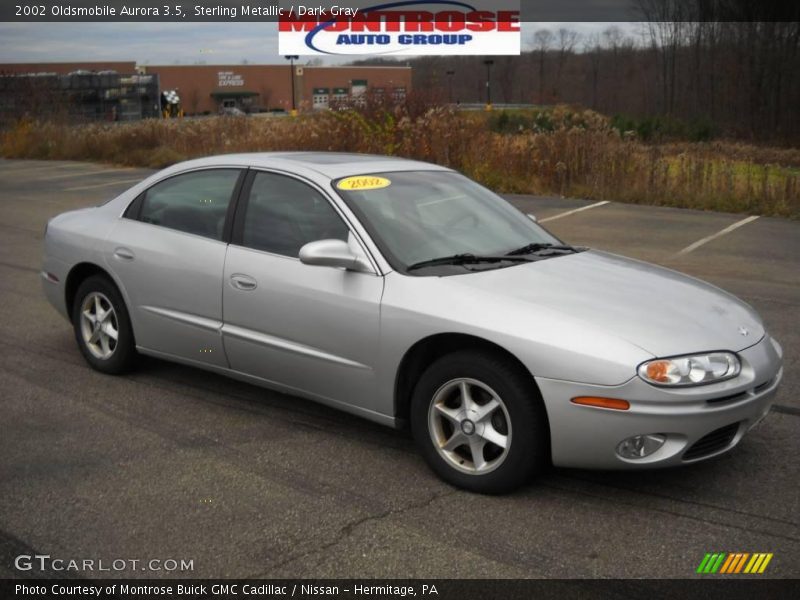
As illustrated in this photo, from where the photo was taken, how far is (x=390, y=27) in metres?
40.6

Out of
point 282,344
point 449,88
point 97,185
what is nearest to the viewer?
point 282,344

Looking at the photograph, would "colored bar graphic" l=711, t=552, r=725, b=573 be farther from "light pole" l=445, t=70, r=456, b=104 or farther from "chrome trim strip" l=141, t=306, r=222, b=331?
"light pole" l=445, t=70, r=456, b=104

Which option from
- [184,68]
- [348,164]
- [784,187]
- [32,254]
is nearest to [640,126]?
[784,187]

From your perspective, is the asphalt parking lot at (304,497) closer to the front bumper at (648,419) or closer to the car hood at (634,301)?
the front bumper at (648,419)

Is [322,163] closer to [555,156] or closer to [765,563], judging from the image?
[765,563]

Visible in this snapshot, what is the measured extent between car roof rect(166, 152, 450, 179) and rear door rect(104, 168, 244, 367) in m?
0.10

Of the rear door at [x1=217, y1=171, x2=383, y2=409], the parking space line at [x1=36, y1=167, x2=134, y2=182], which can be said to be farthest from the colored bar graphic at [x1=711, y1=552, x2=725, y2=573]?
the parking space line at [x1=36, y1=167, x2=134, y2=182]

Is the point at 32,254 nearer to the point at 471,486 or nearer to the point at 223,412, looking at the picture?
the point at 223,412

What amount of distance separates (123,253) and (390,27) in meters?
36.7

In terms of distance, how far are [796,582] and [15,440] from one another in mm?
3767

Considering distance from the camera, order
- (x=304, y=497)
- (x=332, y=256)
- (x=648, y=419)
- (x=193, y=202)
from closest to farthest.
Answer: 1. (x=648, y=419)
2. (x=304, y=497)
3. (x=332, y=256)
4. (x=193, y=202)

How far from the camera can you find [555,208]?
15.0 meters

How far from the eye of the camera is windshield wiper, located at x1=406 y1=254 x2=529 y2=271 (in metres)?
4.61

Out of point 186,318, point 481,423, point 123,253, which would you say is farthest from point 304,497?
point 123,253
